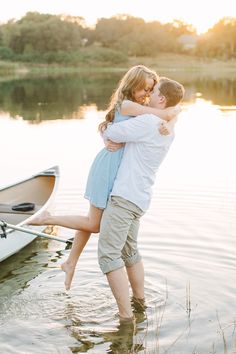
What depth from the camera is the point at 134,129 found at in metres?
4.83

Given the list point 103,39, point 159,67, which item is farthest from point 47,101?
point 103,39

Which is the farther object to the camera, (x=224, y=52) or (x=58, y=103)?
(x=224, y=52)

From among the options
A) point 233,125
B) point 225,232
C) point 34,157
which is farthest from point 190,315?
point 233,125

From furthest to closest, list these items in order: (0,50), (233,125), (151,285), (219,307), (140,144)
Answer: (0,50) < (233,125) < (151,285) < (219,307) < (140,144)

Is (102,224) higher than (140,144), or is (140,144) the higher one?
(140,144)

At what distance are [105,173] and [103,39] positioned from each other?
101 meters

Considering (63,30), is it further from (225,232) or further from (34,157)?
Answer: (225,232)

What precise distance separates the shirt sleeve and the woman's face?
0.24 m

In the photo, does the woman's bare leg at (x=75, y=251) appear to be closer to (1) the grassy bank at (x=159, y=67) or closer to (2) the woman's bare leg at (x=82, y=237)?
(2) the woman's bare leg at (x=82, y=237)

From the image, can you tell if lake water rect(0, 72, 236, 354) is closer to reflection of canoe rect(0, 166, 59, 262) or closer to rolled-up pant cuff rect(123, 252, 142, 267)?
reflection of canoe rect(0, 166, 59, 262)

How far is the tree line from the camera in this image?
8056 cm

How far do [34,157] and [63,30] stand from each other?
78.1m

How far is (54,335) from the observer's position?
5.21 meters

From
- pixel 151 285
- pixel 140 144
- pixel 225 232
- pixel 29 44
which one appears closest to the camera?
pixel 140 144
